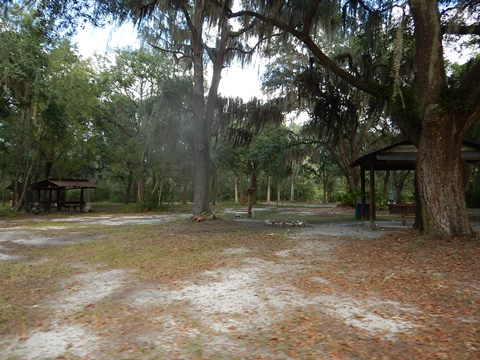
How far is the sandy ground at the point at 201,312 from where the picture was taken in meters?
3.26

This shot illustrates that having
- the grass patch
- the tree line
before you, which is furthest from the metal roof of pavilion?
the grass patch

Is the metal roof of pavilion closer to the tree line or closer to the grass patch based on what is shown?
the tree line

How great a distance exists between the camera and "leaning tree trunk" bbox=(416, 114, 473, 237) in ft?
27.4

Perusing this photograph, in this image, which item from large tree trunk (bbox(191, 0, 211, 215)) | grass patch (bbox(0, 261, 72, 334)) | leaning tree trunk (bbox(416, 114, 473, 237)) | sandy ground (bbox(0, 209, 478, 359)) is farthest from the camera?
large tree trunk (bbox(191, 0, 211, 215))

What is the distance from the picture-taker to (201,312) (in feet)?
13.7

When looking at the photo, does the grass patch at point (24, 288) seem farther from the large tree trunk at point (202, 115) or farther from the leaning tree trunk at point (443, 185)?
the large tree trunk at point (202, 115)

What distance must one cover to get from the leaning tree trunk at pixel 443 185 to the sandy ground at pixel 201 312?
370 centimetres

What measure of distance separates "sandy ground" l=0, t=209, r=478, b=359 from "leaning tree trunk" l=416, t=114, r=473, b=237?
12.2 feet

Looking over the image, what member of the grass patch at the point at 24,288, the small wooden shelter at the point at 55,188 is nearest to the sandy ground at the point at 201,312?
the grass patch at the point at 24,288

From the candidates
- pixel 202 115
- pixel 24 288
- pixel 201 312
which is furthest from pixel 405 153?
pixel 24 288

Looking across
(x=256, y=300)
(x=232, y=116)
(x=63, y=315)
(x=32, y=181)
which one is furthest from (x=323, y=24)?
(x=32, y=181)

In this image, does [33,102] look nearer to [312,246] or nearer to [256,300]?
[312,246]

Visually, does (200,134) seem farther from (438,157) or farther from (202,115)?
(438,157)

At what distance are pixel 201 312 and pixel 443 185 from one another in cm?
660
